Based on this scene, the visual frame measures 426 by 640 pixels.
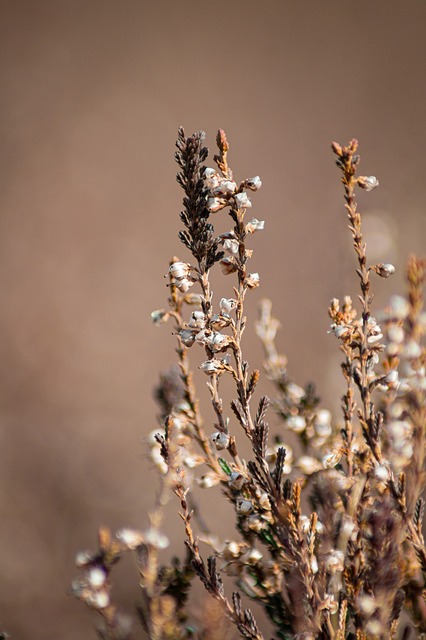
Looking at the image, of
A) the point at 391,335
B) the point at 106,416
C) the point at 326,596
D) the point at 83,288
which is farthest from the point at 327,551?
the point at 83,288

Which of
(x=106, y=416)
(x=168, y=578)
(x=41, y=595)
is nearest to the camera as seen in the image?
(x=168, y=578)

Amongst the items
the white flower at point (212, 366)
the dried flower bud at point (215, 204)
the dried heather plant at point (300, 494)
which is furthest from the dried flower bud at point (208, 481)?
the dried flower bud at point (215, 204)

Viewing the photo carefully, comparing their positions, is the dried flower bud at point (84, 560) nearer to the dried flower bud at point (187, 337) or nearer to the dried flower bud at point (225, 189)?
the dried flower bud at point (187, 337)

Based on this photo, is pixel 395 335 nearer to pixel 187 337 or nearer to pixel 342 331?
pixel 342 331

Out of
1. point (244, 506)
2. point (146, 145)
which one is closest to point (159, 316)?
point (244, 506)

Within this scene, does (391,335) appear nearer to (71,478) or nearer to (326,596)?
(326,596)

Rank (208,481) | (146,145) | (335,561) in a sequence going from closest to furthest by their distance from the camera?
(335,561) → (208,481) → (146,145)
